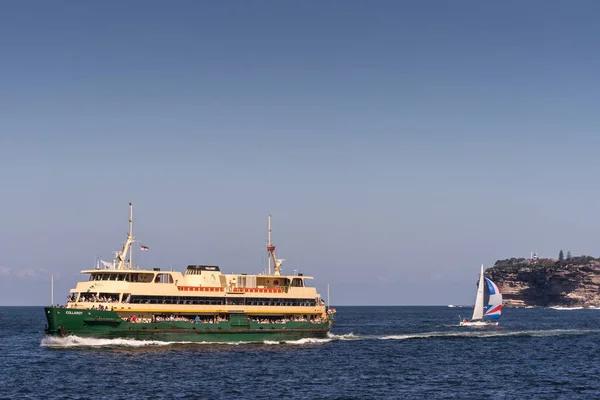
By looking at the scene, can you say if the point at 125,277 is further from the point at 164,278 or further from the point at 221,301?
the point at 221,301

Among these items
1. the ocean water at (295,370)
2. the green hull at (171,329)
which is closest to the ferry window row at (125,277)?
the green hull at (171,329)

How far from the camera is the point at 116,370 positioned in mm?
62031

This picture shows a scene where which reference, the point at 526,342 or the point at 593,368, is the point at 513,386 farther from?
the point at 526,342

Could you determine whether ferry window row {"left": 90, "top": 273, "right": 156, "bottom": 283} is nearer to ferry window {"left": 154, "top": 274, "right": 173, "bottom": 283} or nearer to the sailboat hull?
ferry window {"left": 154, "top": 274, "right": 173, "bottom": 283}

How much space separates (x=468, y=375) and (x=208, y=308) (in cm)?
2961

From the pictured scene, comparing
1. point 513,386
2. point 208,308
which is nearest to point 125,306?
point 208,308

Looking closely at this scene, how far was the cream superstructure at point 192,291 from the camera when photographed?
7762 cm

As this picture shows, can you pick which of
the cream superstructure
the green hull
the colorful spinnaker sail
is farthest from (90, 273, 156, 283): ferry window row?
the colorful spinnaker sail

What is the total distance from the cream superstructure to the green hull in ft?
5.25

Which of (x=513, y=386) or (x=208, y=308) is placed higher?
(x=208, y=308)

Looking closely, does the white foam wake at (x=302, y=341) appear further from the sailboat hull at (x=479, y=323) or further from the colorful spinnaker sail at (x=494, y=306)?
the colorful spinnaker sail at (x=494, y=306)

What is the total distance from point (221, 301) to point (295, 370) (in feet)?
65.4

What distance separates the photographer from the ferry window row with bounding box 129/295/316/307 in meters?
78.7

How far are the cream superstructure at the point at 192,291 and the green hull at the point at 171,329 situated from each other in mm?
1602
